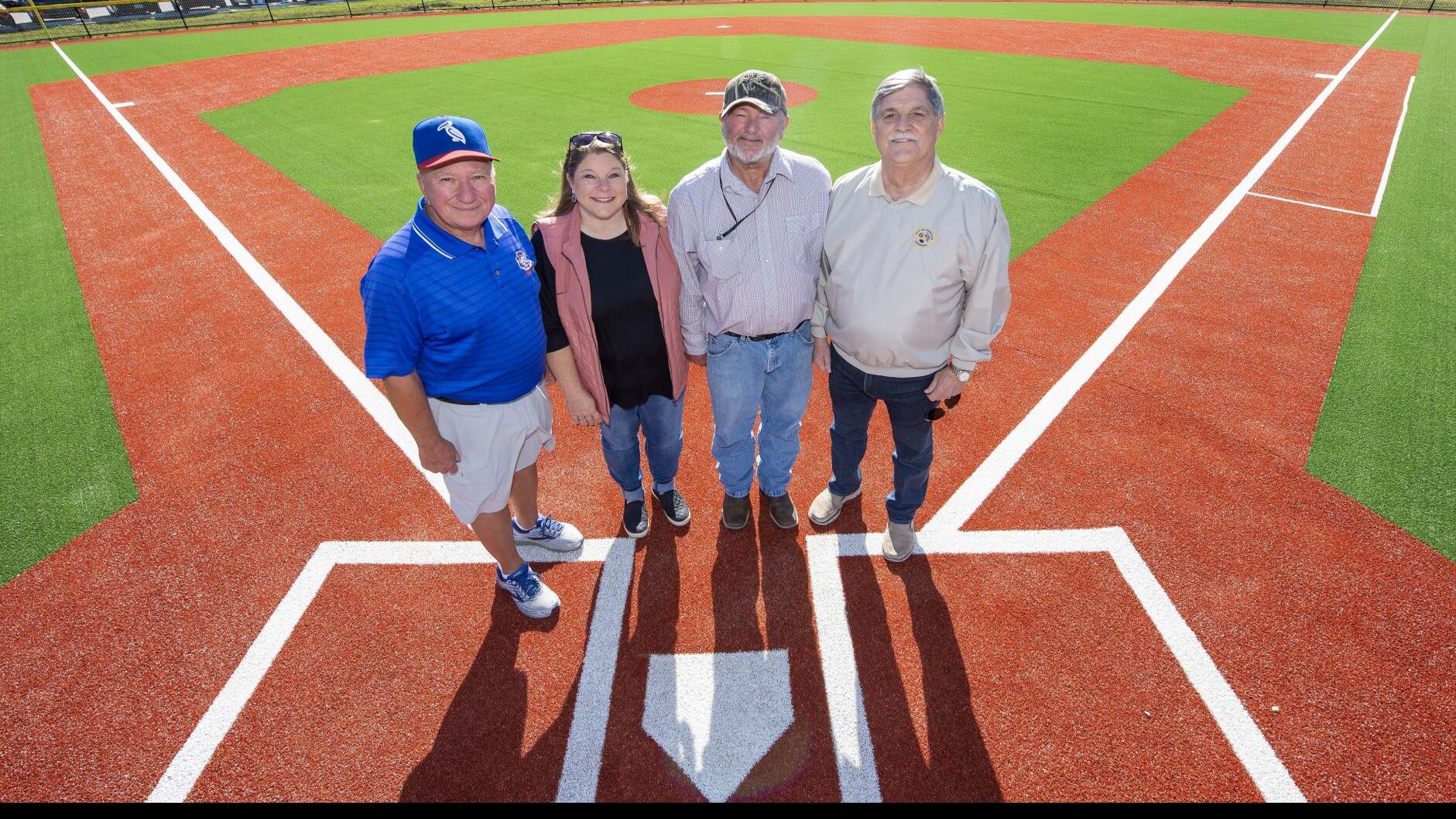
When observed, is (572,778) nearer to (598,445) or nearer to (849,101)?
(598,445)

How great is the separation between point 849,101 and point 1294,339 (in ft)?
34.5

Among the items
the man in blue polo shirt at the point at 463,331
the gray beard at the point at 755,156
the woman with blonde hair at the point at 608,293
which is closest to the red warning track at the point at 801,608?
the man in blue polo shirt at the point at 463,331

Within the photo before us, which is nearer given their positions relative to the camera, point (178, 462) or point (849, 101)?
point (178, 462)

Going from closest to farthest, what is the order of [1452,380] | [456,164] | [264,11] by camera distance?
[456,164]
[1452,380]
[264,11]

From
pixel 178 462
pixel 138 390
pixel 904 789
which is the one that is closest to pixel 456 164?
pixel 904 789

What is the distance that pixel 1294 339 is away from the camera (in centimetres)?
543

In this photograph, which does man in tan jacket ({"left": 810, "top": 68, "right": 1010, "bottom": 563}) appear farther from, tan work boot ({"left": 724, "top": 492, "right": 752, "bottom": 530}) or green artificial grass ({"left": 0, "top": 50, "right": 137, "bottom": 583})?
green artificial grass ({"left": 0, "top": 50, "right": 137, "bottom": 583})

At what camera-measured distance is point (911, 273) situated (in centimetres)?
273

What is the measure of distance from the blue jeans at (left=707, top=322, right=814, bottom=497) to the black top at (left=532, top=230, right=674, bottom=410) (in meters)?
0.32

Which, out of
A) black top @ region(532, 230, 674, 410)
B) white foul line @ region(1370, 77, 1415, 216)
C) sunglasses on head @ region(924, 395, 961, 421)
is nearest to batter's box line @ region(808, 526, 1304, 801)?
sunglasses on head @ region(924, 395, 961, 421)

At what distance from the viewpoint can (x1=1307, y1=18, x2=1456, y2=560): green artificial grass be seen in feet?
13.0

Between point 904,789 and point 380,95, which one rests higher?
point 380,95

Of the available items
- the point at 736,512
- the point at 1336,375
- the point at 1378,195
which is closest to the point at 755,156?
the point at 736,512

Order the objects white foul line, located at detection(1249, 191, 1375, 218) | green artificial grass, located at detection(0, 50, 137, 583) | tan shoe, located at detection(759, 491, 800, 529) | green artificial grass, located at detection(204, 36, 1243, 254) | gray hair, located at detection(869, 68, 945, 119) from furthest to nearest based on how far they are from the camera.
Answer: green artificial grass, located at detection(204, 36, 1243, 254)
white foul line, located at detection(1249, 191, 1375, 218)
green artificial grass, located at detection(0, 50, 137, 583)
tan shoe, located at detection(759, 491, 800, 529)
gray hair, located at detection(869, 68, 945, 119)
